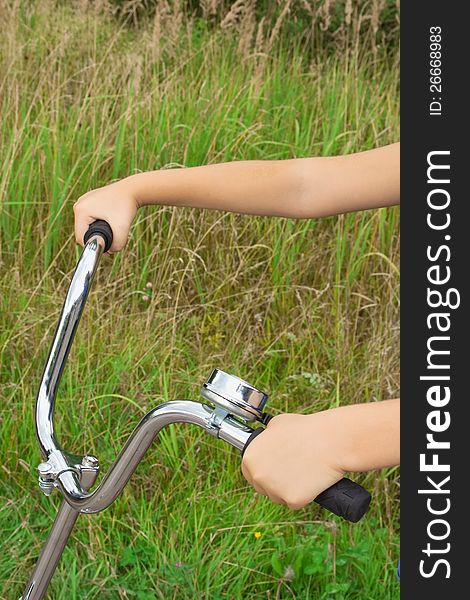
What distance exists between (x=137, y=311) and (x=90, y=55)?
4.14ft

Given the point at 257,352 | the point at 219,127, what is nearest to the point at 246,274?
the point at 257,352

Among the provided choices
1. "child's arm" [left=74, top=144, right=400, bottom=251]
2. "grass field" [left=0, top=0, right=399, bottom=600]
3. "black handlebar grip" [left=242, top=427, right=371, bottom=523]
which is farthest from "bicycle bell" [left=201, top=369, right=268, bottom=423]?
"grass field" [left=0, top=0, right=399, bottom=600]

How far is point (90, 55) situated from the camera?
365 centimetres

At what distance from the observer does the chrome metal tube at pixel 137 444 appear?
3.51ft

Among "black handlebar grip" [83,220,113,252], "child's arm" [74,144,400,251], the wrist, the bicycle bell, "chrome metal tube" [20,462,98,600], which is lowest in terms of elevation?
"chrome metal tube" [20,462,98,600]

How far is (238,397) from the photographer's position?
3.42 feet

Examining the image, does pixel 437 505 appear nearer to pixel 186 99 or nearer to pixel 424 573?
pixel 424 573

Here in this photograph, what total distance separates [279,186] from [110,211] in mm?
292

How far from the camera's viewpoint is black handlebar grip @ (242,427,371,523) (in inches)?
38.7

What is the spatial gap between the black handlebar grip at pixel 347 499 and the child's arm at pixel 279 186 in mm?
513

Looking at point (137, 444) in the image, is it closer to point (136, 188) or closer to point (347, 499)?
point (347, 499)

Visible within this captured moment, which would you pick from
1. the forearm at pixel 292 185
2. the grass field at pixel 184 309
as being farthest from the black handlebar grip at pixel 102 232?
the grass field at pixel 184 309

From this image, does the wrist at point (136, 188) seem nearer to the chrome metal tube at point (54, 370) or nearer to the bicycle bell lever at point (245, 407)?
the chrome metal tube at point (54, 370)

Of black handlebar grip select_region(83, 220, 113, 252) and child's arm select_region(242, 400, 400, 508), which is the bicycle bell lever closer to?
child's arm select_region(242, 400, 400, 508)
